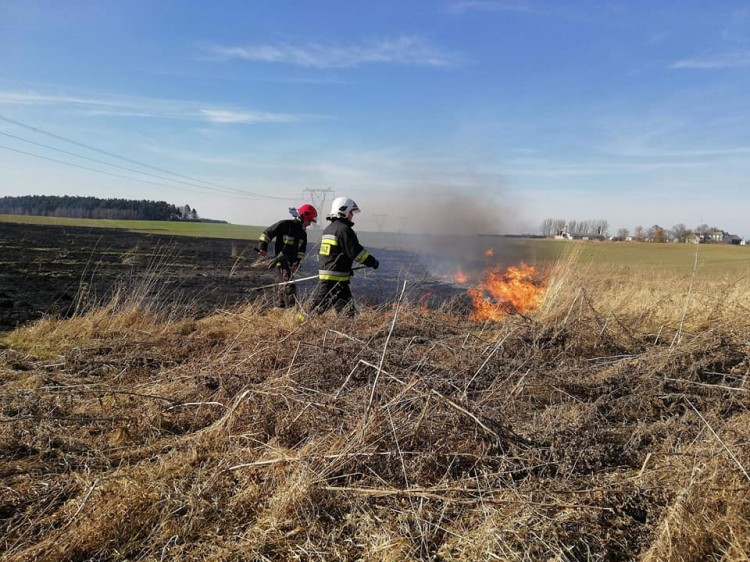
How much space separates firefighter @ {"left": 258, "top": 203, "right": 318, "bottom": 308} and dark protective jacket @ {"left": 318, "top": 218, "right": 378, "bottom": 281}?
4.50ft

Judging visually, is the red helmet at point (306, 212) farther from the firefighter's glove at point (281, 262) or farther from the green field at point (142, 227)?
the green field at point (142, 227)

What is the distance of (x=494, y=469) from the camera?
270cm

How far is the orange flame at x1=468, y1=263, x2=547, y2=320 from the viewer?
865 centimetres

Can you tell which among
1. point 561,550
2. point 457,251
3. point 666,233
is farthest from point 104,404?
point 666,233

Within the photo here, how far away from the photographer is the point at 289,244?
27.2ft

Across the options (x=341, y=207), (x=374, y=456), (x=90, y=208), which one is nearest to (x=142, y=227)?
(x=90, y=208)

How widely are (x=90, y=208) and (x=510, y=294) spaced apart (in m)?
120

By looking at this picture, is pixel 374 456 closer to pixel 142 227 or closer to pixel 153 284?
pixel 153 284

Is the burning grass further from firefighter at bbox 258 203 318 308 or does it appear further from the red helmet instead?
the red helmet

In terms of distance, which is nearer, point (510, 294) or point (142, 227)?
point (510, 294)

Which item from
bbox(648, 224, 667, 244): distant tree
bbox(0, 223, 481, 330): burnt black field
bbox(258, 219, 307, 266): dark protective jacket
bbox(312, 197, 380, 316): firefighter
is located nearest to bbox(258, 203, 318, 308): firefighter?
bbox(258, 219, 307, 266): dark protective jacket

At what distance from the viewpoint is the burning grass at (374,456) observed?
2.15 meters

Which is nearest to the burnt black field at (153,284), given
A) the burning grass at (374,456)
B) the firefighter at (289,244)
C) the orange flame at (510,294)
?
the firefighter at (289,244)

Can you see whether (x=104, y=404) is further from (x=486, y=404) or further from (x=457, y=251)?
(x=457, y=251)
